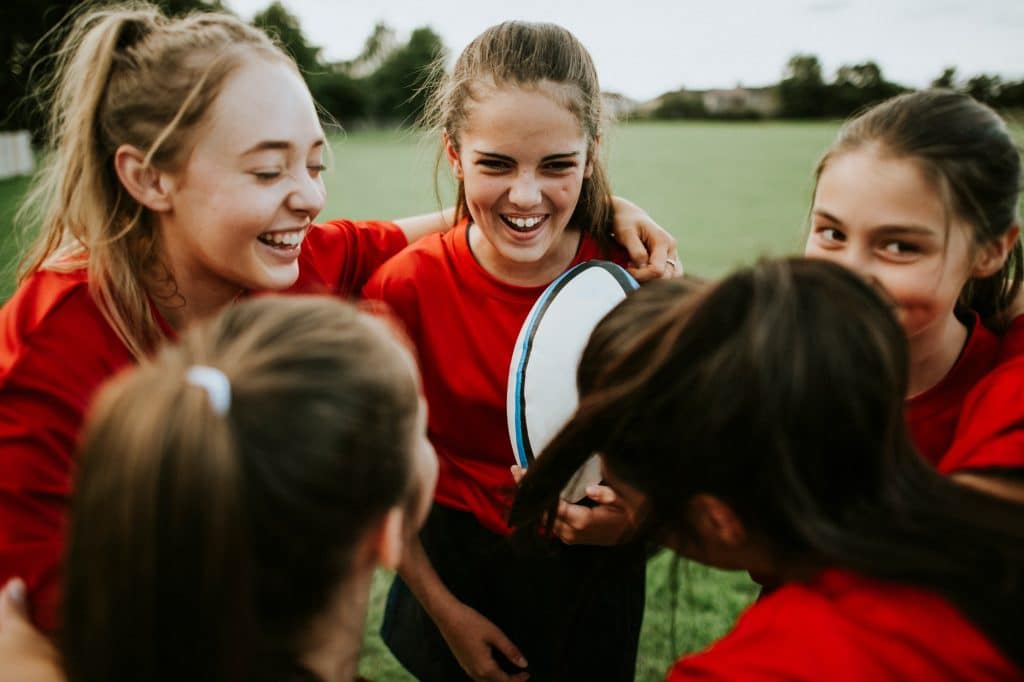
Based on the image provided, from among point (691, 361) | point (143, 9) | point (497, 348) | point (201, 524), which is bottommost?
point (497, 348)

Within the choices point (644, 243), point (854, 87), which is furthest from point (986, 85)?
point (854, 87)

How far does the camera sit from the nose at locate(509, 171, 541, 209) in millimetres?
1944

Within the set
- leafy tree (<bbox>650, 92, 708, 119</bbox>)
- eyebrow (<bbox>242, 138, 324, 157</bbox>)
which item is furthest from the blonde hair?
leafy tree (<bbox>650, 92, 708, 119</bbox>)

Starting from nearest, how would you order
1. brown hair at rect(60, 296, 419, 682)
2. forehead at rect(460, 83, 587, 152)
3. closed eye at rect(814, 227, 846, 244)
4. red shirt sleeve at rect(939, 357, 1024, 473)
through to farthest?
brown hair at rect(60, 296, 419, 682) < red shirt sleeve at rect(939, 357, 1024, 473) < closed eye at rect(814, 227, 846, 244) < forehead at rect(460, 83, 587, 152)

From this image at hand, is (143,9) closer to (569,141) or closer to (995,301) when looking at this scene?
(569,141)

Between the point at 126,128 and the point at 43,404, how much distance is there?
2.16 feet

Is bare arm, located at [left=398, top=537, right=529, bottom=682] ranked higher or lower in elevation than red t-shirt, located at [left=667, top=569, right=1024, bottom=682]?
lower

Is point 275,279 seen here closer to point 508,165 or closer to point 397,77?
point 508,165

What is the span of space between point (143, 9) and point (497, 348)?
3.91ft

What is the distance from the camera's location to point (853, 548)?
1126 mm

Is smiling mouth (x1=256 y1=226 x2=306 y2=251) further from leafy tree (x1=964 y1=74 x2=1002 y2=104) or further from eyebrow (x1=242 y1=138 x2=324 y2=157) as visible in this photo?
leafy tree (x1=964 y1=74 x2=1002 y2=104)

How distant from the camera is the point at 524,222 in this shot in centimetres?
202

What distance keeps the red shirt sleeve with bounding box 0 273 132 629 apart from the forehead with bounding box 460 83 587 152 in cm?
100

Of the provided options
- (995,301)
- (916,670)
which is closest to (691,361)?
(916,670)
